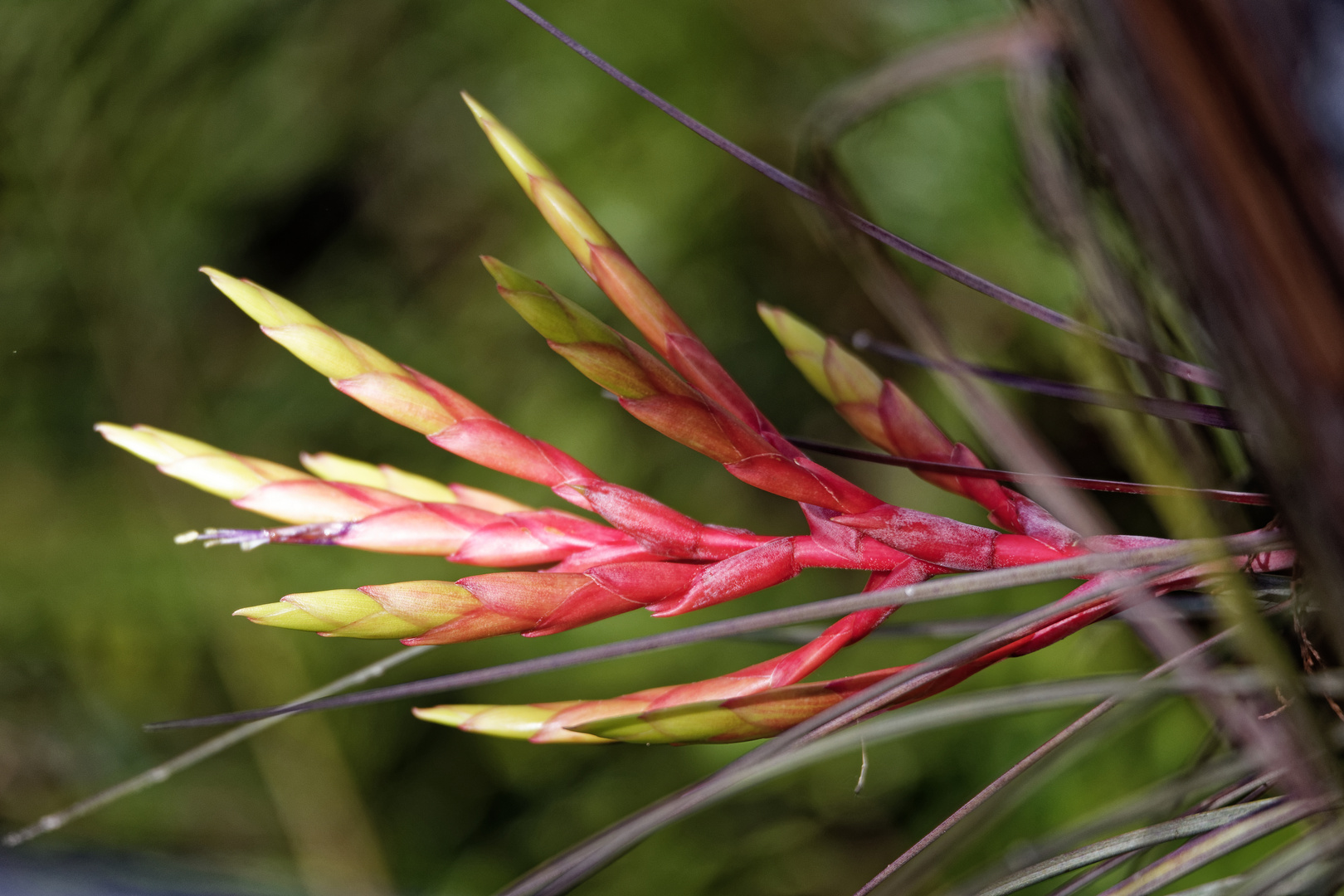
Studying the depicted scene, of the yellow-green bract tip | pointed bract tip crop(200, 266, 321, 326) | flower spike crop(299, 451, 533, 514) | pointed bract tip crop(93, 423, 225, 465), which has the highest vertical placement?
the yellow-green bract tip

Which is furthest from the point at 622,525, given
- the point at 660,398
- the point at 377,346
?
the point at 377,346

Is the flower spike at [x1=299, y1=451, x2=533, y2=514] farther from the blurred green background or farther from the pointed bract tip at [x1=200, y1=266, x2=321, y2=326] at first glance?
the blurred green background

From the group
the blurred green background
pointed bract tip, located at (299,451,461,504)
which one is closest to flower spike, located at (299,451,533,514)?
pointed bract tip, located at (299,451,461,504)

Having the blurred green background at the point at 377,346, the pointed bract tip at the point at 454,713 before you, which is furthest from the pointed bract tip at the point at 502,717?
the blurred green background at the point at 377,346

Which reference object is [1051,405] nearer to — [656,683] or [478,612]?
[656,683]

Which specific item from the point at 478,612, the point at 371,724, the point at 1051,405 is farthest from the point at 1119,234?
the point at 371,724

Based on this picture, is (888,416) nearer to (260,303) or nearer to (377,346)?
(260,303)
